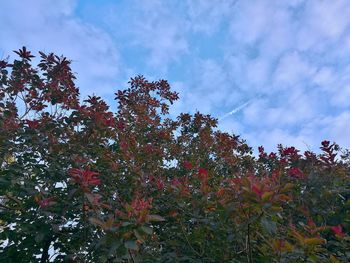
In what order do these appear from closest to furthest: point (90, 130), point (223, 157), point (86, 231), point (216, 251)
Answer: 1. point (216, 251)
2. point (86, 231)
3. point (90, 130)
4. point (223, 157)

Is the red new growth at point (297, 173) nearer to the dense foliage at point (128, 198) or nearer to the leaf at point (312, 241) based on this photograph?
the dense foliage at point (128, 198)

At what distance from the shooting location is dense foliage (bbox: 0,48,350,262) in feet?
9.59

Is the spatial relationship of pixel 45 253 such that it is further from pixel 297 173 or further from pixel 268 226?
pixel 297 173

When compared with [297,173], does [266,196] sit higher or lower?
lower

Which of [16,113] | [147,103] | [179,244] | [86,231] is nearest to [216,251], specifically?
[179,244]

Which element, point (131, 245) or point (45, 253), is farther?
point (45, 253)

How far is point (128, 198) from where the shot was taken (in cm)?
462

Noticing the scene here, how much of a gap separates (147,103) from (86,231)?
4621 mm

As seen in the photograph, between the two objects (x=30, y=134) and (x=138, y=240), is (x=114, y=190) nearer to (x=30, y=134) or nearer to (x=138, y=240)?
(x=30, y=134)

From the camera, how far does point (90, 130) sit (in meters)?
5.29

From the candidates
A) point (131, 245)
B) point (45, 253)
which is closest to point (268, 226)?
point (131, 245)

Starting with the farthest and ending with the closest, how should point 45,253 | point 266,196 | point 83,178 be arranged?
point 45,253 → point 83,178 → point 266,196

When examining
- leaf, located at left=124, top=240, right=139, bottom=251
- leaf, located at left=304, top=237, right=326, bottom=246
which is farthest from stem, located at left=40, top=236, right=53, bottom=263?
leaf, located at left=304, top=237, right=326, bottom=246

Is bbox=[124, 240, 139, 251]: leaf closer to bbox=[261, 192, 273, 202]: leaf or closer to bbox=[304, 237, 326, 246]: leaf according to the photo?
bbox=[261, 192, 273, 202]: leaf
